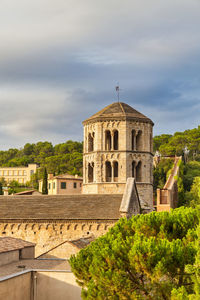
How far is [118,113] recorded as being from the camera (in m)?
38.6

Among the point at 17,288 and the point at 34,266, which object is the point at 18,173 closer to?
the point at 34,266

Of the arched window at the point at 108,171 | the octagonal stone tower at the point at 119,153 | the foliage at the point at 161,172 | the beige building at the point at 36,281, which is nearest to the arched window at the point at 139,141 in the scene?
the octagonal stone tower at the point at 119,153

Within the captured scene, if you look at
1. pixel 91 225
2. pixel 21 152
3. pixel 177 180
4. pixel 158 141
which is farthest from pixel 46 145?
pixel 91 225

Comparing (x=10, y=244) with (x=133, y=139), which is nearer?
(x=10, y=244)

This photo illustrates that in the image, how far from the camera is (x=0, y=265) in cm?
2144

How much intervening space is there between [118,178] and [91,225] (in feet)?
36.4

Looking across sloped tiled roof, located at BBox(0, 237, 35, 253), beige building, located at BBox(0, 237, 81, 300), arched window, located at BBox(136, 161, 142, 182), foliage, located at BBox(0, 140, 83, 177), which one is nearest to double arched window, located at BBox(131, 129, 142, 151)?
arched window, located at BBox(136, 161, 142, 182)

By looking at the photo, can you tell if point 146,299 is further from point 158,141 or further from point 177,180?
point 158,141

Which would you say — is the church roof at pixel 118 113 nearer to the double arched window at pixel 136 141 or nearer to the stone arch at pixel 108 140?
the double arched window at pixel 136 141

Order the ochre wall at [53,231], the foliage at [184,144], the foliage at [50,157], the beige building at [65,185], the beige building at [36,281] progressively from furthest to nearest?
the foliage at [50,157] → the foliage at [184,144] → the beige building at [65,185] → the ochre wall at [53,231] → the beige building at [36,281]

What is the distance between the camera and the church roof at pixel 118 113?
126ft

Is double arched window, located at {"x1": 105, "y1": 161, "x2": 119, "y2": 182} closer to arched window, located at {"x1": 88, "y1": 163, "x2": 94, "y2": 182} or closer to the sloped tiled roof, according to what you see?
arched window, located at {"x1": 88, "y1": 163, "x2": 94, "y2": 182}

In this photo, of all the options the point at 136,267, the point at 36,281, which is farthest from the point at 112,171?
the point at 136,267

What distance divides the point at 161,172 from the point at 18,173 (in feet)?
262
